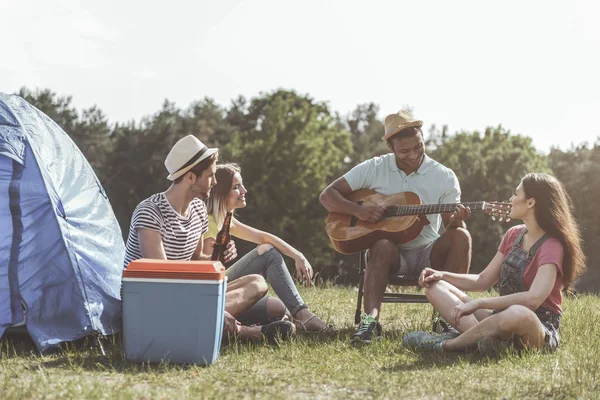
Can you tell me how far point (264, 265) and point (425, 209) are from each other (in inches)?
51.5

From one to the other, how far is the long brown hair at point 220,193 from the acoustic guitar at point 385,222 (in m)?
1.04

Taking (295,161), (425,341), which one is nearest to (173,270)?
(425,341)

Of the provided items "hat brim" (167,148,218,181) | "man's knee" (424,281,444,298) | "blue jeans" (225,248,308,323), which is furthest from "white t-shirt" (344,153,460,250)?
"hat brim" (167,148,218,181)

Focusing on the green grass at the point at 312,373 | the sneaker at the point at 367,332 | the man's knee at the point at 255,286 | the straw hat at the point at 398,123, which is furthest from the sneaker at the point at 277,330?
the straw hat at the point at 398,123

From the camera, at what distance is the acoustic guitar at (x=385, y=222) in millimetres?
5781

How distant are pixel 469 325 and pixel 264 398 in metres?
1.78

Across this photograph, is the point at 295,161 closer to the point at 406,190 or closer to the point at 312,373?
the point at 406,190

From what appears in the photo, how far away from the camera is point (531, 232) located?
483cm

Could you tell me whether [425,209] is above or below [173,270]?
above

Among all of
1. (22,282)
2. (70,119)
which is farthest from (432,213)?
(70,119)

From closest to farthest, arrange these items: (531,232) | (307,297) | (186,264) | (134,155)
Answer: (186,264), (531,232), (307,297), (134,155)

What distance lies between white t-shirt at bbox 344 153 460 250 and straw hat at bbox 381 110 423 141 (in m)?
0.25

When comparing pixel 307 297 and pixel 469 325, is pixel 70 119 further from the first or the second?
pixel 469 325

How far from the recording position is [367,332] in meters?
5.05
